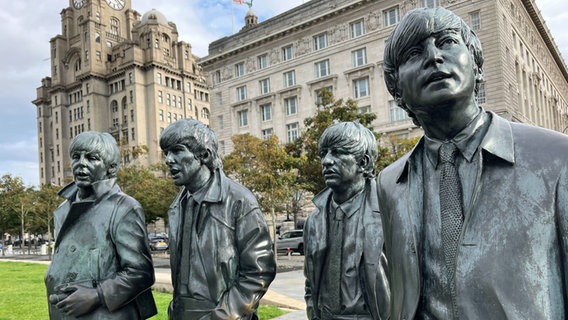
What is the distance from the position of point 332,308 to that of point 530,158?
215cm

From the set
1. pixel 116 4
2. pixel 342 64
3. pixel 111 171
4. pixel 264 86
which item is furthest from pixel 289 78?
pixel 116 4

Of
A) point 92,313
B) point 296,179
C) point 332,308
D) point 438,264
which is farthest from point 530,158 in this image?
point 296,179

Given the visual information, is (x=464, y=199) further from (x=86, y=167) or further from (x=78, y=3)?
(x=78, y=3)

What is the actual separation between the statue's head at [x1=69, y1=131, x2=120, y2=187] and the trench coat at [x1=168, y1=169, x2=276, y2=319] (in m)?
0.67

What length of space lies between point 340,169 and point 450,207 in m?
1.93

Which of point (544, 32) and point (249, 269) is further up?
point (544, 32)

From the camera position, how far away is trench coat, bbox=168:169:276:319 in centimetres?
302

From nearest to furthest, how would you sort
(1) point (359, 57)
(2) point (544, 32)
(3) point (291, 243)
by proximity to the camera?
(3) point (291, 243) → (1) point (359, 57) → (2) point (544, 32)

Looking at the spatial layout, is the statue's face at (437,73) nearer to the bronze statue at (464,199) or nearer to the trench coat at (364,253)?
the bronze statue at (464,199)

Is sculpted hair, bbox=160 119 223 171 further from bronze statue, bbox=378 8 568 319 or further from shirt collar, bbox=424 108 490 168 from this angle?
shirt collar, bbox=424 108 490 168

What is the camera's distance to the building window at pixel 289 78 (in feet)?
145

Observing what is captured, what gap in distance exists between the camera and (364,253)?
3113mm

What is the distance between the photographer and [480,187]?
136 cm

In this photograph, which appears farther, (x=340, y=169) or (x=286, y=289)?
(x=286, y=289)
